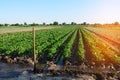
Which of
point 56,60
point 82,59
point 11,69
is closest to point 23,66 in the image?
point 11,69

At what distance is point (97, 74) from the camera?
49.9 feet

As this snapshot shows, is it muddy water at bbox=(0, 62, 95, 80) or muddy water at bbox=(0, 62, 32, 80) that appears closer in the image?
muddy water at bbox=(0, 62, 95, 80)

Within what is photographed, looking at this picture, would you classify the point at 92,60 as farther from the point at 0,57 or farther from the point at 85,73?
the point at 0,57

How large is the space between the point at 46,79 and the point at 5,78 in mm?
2166

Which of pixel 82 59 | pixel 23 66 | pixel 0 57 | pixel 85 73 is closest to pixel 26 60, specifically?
pixel 23 66

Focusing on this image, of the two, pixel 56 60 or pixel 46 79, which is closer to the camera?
pixel 46 79

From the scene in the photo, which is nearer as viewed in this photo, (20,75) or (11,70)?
(20,75)

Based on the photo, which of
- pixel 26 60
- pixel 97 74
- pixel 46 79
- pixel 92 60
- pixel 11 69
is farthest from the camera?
pixel 92 60

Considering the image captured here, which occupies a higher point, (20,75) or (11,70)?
(20,75)

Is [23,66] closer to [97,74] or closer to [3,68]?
[3,68]

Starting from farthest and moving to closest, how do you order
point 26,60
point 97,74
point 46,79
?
point 26,60 < point 97,74 < point 46,79

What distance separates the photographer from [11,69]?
16.9 m

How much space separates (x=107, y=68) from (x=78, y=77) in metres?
3.83

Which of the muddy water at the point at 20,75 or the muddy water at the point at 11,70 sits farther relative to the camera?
the muddy water at the point at 11,70
